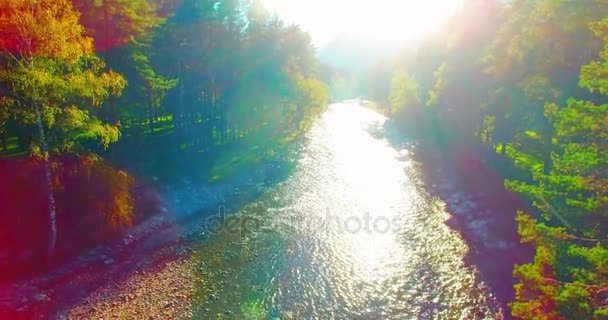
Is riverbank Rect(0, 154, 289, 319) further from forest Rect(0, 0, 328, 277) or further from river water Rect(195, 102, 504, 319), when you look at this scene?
river water Rect(195, 102, 504, 319)

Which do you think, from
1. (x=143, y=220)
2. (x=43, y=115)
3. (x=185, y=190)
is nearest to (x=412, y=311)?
(x=143, y=220)

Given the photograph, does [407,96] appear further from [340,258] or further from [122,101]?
[340,258]

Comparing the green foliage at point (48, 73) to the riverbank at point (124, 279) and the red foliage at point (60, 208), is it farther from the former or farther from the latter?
the riverbank at point (124, 279)

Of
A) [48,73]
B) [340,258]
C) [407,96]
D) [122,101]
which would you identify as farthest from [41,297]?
[407,96]

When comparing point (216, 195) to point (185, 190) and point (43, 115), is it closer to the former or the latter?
point (185, 190)

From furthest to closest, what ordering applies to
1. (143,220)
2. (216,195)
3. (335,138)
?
(335,138), (216,195), (143,220)

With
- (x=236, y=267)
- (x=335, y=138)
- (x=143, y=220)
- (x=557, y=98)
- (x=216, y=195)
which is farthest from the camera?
(x=335, y=138)

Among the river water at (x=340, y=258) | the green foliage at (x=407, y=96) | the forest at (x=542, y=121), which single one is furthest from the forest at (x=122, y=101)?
the forest at (x=542, y=121)
